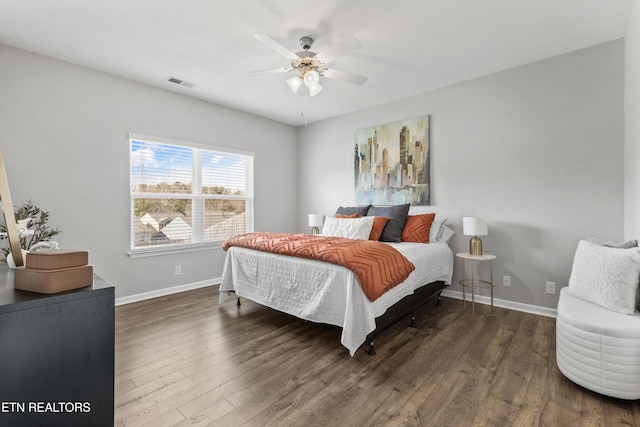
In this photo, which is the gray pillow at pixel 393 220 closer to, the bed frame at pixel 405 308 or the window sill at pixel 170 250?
the bed frame at pixel 405 308

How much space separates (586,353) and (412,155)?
2824mm

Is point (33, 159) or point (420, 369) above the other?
point (33, 159)

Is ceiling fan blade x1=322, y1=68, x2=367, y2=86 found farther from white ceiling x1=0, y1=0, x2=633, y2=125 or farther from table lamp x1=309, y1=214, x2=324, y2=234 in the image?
table lamp x1=309, y1=214, x2=324, y2=234

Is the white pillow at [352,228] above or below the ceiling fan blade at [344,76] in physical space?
below

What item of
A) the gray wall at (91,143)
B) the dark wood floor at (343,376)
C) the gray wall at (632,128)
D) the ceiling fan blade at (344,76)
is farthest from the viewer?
the gray wall at (91,143)

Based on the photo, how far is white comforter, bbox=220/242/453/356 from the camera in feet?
7.31

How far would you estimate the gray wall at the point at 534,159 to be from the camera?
9.27 feet

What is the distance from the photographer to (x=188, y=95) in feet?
13.4

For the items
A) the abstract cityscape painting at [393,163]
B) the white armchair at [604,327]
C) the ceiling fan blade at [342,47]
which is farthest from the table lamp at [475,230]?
the ceiling fan blade at [342,47]

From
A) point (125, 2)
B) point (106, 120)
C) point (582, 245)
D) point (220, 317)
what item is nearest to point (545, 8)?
point (582, 245)

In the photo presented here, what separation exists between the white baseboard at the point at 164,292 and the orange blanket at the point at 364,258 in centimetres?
186

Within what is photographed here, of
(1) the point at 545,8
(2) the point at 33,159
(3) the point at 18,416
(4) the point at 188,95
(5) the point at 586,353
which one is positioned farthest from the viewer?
(4) the point at 188,95

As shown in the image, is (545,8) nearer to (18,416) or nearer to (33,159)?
(18,416)

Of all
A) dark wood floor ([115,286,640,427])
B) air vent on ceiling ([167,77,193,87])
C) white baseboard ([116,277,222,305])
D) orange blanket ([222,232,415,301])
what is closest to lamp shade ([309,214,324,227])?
white baseboard ([116,277,222,305])
